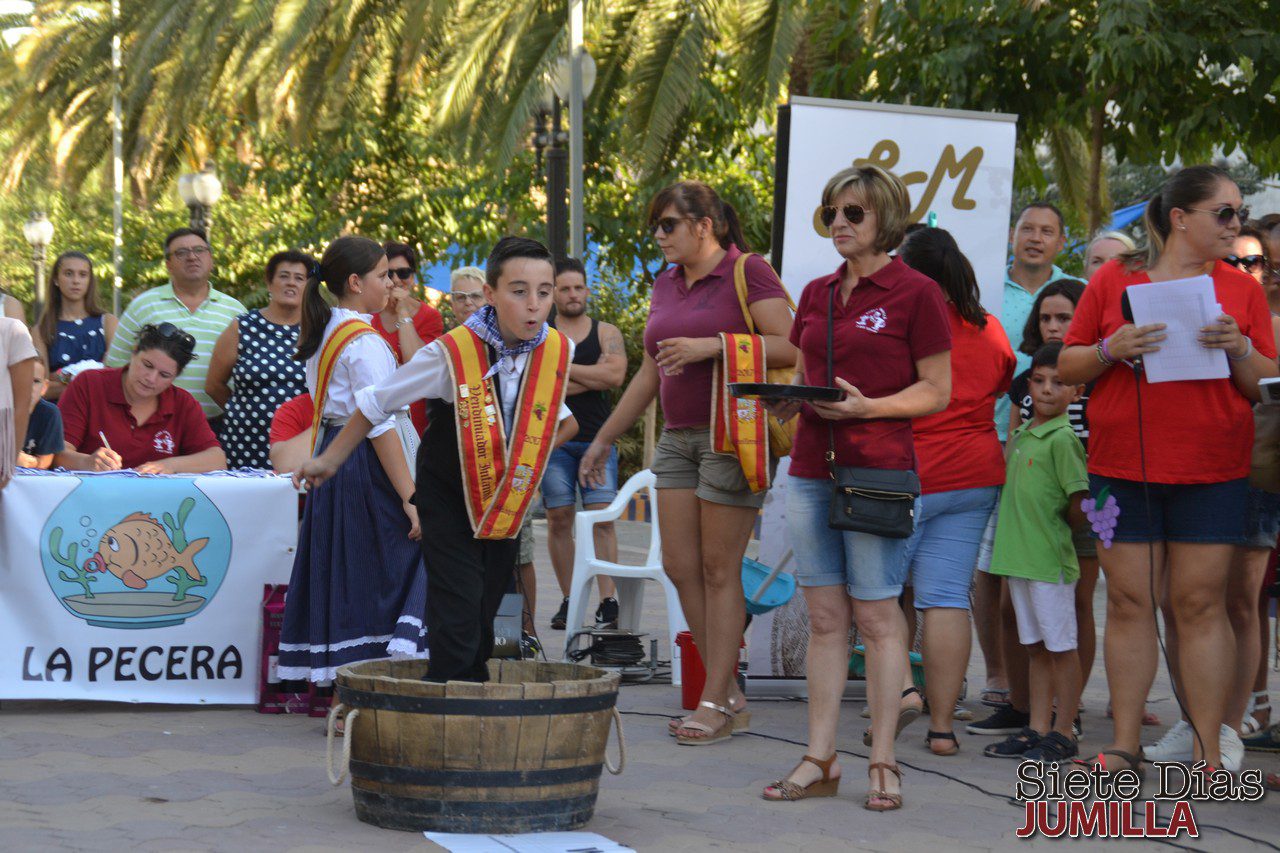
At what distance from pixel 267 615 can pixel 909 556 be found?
2.70 metres

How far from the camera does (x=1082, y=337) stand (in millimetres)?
5516

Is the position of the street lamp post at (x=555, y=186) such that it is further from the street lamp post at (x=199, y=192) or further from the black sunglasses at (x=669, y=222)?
the black sunglasses at (x=669, y=222)

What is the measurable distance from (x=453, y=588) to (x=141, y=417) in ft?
10.2

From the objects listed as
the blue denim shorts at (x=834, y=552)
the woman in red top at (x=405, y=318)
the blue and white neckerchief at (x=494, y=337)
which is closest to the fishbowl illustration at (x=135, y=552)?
the woman in red top at (x=405, y=318)

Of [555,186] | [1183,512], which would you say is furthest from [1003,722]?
[555,186]

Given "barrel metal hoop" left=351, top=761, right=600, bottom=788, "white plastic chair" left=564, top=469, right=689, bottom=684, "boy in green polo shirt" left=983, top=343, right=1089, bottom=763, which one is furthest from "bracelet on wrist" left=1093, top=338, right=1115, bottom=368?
"white plastic chair" left=564, top=469, right=689, bottom=684

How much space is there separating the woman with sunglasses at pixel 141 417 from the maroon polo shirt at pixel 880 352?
342 centimetres

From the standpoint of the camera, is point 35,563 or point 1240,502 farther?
point 35,563

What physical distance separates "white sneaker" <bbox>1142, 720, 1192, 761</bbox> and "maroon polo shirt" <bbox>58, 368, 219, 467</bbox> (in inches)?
172

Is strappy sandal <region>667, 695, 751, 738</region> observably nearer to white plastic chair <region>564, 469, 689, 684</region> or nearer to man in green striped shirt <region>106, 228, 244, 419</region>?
white plastic chair <region>564, 469, 689, 684</region>

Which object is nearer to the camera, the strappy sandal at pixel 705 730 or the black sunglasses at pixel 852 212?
the black sunglasses at pixel 852 212

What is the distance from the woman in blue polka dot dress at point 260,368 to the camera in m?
7.77

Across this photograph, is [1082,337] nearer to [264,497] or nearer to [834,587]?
[834,587]

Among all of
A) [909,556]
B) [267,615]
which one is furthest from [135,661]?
[909,556]
